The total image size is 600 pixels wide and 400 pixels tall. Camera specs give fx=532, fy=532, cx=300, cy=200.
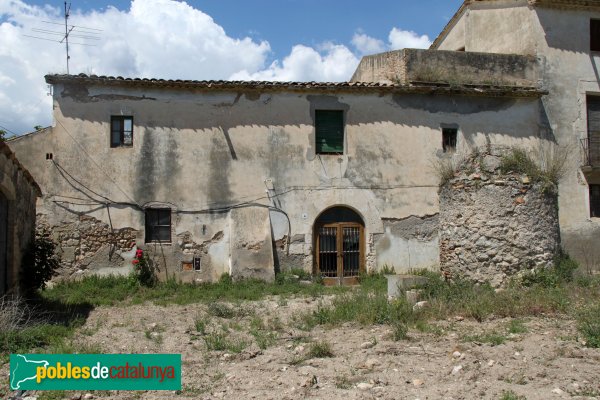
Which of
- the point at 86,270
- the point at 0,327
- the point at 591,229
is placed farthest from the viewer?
the point at 591,229

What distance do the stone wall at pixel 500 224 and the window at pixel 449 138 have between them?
17.4 feet

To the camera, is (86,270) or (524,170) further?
(86,270)

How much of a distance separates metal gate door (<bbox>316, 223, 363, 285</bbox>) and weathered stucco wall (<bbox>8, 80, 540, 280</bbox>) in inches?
12.9

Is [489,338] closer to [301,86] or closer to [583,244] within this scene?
[301,86]

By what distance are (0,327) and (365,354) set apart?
16.1 ft

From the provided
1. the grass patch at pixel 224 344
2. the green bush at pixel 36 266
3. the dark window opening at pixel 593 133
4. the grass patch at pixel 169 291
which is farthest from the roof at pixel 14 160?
the dark window opening at pixel 593 133

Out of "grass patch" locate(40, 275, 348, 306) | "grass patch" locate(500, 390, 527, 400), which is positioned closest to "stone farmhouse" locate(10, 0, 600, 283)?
"grass patch" locate(40, 275, 348, 306)

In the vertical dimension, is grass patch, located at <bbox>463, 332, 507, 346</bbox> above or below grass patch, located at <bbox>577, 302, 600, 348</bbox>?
below

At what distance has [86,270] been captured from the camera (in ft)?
44.8

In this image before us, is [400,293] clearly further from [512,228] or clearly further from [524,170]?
[524,170]

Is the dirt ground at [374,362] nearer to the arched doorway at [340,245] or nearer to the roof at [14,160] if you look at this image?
the roof at [14,160]

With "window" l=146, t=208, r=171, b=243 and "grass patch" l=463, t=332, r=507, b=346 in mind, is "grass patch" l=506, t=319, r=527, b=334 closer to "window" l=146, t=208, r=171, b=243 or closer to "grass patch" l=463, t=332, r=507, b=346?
"grass patch" l=463, t=332, r=507, b=346

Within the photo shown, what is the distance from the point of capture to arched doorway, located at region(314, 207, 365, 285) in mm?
14680

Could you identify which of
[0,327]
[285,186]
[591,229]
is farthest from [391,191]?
[0,327]
